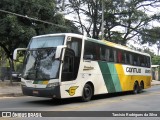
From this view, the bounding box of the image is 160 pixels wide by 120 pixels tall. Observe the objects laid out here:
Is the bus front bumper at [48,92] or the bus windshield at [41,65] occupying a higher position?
the bus windshield at [41,65]

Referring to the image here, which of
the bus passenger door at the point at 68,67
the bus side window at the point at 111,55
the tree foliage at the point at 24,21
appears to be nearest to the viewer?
the bus passenger door at the point at 68,67

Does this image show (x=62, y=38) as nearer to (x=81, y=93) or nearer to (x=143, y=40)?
(x=81, y=93)

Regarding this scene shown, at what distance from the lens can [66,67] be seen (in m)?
15.6

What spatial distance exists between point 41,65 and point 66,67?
1140 mm

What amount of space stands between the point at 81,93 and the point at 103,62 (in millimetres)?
3069

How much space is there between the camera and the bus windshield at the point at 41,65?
15.2m

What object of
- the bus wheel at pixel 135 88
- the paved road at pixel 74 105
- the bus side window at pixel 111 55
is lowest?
the paved road at pixel 74 105

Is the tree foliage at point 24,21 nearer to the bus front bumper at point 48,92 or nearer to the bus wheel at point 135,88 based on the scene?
the bus wheel at point 135,88

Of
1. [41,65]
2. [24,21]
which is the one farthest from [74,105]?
[24,21]

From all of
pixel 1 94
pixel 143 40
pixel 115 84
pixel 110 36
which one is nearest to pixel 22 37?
pixel 1 94

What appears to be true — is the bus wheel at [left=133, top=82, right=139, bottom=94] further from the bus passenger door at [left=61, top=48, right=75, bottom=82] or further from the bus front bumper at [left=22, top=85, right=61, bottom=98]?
the bus front bumper at [left=22, top=85, right=61, bottom=98]

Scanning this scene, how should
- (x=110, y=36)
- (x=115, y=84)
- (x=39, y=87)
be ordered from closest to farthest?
(x=39, y=87) → (x=115, y=84) → (x=110, y=36)

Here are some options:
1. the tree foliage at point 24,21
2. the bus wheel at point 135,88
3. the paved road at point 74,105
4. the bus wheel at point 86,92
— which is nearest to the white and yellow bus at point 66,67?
the bus wheel at point 86,92

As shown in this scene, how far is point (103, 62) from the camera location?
1905cm
